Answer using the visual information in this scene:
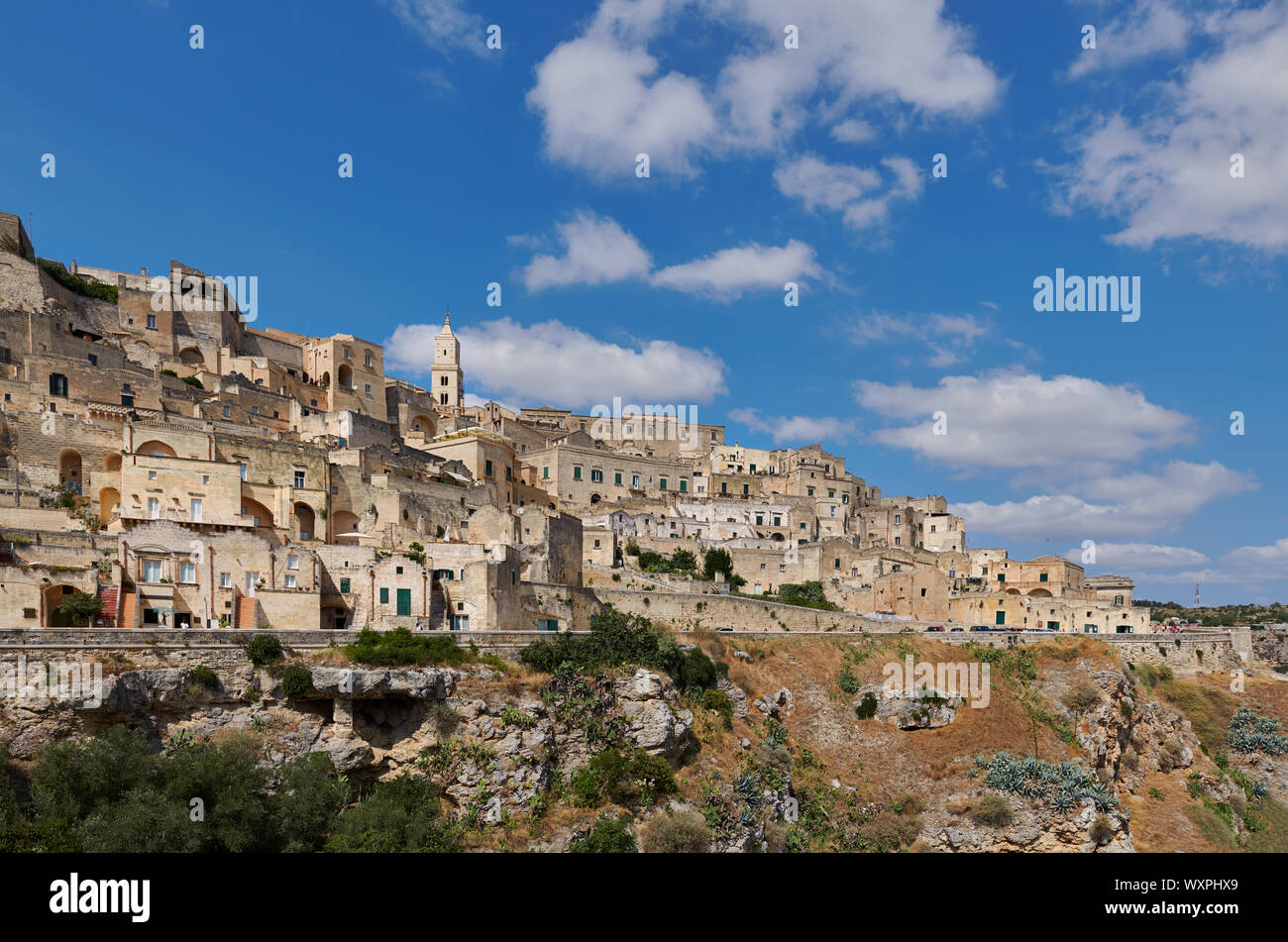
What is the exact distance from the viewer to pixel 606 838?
87.5ft

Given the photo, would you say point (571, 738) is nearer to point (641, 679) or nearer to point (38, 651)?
point (641, 679)

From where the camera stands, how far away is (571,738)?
30.6 metres

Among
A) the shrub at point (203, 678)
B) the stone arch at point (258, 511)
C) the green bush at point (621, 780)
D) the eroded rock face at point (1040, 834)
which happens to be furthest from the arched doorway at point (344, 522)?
the eroded rock face at point (1040, 834)

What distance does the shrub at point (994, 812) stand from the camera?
112 ft

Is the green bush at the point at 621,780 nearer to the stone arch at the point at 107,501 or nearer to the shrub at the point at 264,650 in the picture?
the shrub at the point at 264,650

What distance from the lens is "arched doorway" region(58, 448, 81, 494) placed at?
37172mm

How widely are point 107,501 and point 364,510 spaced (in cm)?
1034

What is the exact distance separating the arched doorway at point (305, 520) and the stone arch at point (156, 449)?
17.9ft

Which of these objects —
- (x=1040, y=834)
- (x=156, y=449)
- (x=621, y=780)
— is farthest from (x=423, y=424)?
(x=1040, y=834)

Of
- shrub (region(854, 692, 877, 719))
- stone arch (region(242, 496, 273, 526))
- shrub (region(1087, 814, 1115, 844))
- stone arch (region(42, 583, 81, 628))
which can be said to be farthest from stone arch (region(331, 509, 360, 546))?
shrub (region(1087, 814, 1115, 844))

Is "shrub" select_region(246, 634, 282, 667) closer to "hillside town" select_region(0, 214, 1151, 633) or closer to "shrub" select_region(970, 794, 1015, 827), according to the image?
"hillside town" select_region(0, 214, 1151, 633)
